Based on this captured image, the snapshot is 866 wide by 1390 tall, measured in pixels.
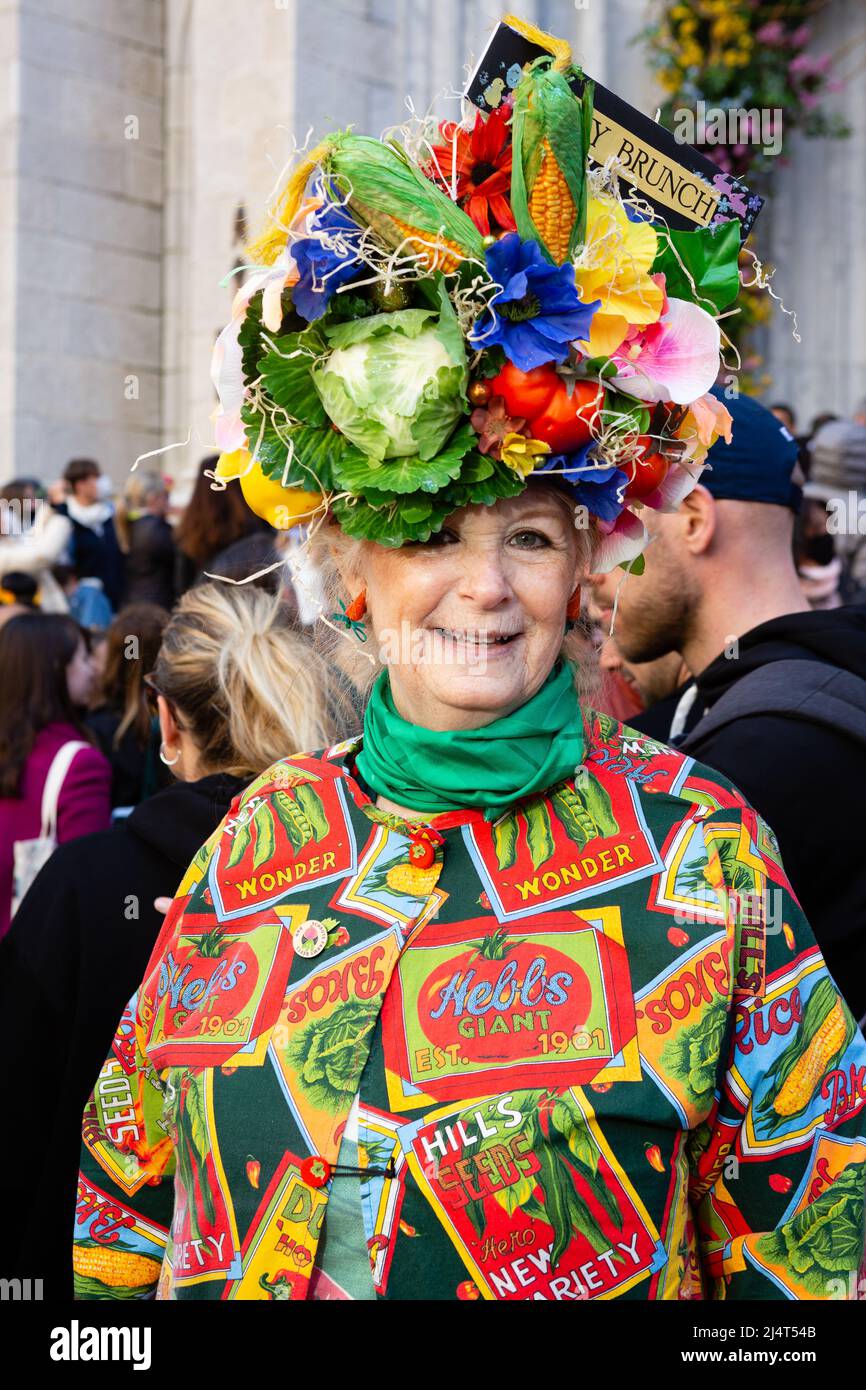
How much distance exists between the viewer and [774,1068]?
1753 mm

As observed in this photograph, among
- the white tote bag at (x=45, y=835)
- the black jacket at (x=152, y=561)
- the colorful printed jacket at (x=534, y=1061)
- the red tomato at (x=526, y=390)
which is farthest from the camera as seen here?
the black jacket at (x=152, y=561)

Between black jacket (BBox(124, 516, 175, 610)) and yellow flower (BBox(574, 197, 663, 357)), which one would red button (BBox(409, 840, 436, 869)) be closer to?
yellow flower (BBox(574, 197, 663, 357))

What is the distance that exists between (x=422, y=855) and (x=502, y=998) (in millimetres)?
205

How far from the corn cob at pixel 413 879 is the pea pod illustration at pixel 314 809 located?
130mm

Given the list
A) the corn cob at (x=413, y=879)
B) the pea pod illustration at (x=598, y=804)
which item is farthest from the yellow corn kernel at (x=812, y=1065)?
the corn cob at (x=413, y=879)

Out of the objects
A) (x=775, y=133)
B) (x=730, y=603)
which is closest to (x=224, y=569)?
(x=730, y=603)

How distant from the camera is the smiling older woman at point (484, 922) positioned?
1.70 metres

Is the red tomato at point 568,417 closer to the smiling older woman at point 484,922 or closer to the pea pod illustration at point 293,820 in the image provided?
the smiling older woman at point 484,922

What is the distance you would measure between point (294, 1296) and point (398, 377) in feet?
3.58

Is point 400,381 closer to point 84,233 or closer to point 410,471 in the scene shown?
point 410,471

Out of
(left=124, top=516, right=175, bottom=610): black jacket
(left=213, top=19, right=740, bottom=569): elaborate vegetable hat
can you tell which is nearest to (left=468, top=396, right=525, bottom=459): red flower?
(left=213, top=19, right=740, bottom=569): elaborate vegetable hat

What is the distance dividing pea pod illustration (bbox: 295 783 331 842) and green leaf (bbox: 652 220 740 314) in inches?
32.1

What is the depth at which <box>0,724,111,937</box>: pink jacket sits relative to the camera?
4.06m

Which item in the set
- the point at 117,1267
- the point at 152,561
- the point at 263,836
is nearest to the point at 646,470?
the point at 263,836
